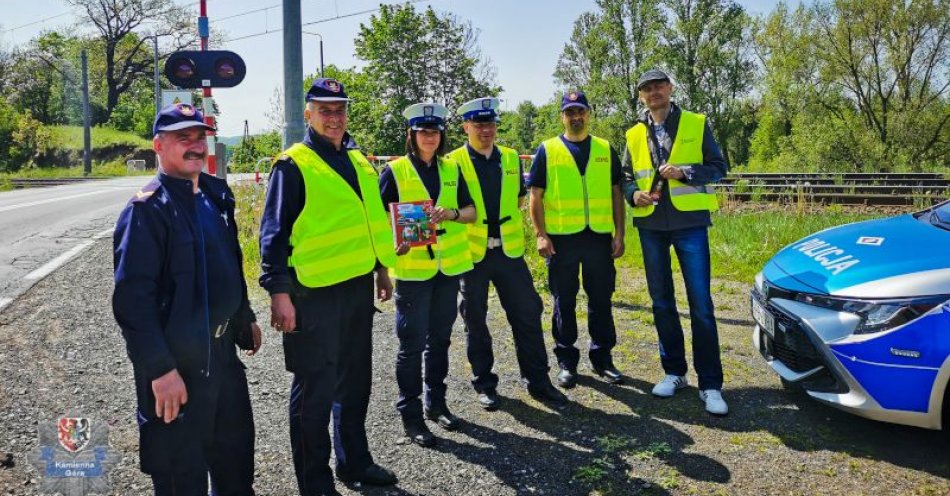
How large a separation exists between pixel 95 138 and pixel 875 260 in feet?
156

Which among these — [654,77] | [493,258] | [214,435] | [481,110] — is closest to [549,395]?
[493,258]

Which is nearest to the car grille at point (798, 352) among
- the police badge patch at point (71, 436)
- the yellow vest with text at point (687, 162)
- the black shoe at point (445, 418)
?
the yellow vest with text at point (687, 162)

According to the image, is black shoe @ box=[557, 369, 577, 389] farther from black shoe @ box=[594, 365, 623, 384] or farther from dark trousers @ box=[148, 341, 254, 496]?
dark trousers @ box=[148, 341, 254, 496]

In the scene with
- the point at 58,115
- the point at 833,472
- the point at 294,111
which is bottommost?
the point at 833,472

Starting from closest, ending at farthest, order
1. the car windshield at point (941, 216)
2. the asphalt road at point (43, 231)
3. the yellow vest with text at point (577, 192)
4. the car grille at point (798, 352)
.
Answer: the car grille at point (798, 352) < the car windshield at point (941, 216) < the yellow vest with text at point (577, 192) < the asphalt road at point (43, 231)

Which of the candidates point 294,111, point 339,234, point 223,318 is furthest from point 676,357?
point 294,111

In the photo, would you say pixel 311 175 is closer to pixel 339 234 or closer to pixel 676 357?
pixel 339 234

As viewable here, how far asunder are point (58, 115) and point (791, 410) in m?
52.3

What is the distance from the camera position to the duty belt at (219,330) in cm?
248

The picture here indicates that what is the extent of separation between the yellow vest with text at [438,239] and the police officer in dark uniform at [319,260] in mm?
565

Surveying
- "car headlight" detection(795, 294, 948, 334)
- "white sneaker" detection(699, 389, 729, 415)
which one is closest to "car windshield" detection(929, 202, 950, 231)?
"car headlight" detection(795, 294, 948, 334)

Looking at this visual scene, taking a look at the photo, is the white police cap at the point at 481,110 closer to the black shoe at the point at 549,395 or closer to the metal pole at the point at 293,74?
the black shoe at the point at 549,395

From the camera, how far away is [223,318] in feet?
8.26

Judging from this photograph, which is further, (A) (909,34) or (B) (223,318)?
(A) (909,34)
